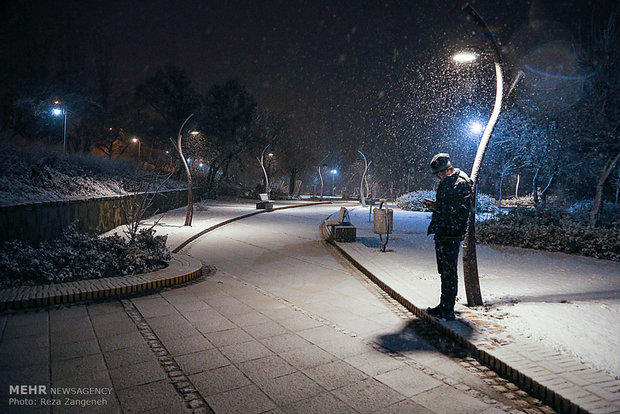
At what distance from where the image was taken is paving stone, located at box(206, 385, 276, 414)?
10.2ft

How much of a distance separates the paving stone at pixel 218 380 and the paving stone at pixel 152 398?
208 millimetres

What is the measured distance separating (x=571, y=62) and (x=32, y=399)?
775 inches

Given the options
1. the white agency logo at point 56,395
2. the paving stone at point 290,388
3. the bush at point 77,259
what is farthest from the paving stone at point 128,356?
the bush at point 77,259

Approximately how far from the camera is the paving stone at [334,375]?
3582mm

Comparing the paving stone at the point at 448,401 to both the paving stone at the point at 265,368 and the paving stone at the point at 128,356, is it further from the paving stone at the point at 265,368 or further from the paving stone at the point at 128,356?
the paving stone at the point at 128,356

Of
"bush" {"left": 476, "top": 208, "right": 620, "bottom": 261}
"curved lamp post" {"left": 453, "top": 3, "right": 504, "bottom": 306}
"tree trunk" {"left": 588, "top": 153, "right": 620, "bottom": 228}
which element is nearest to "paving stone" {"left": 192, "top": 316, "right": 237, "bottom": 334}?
"curved lamp post" {"left": 453, "top": 3, "right": 504, "bottom": 306}

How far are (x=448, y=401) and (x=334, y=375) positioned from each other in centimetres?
96

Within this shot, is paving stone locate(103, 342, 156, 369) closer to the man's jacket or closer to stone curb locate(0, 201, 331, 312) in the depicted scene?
stone curb locate(0, 201, 331, 312)

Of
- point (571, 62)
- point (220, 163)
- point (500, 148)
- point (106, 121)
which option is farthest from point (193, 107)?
point (571, 62)

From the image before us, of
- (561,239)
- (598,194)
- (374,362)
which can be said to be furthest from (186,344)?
(598,194)

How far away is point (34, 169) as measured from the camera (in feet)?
41.7

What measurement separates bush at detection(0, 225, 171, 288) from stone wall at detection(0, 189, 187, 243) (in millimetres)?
487

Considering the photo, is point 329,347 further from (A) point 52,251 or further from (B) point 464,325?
(A) point 52,251

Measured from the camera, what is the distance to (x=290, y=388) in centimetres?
348
